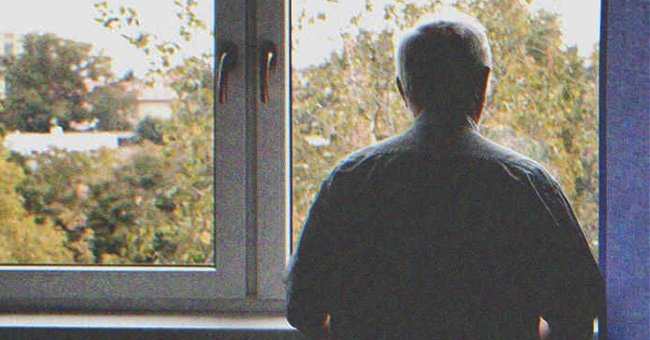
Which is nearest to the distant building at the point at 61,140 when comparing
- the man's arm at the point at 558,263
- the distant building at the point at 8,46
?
the distant building at the point at 8,46

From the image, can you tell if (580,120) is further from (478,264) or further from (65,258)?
(65,258)

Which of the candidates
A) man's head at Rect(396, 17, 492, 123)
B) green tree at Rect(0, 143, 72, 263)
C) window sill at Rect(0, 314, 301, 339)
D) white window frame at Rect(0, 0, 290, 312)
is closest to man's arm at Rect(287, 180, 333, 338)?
man's head at Rect(396, 17, 492, 123)

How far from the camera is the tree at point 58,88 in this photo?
1782 millimetres

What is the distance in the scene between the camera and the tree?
5.85ft

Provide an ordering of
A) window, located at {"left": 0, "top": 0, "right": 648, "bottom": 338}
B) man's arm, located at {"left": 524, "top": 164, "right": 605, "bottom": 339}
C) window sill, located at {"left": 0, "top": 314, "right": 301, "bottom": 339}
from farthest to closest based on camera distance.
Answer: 1. window, located at {"left": 0, "top": 0, "right": 648, "bottom": 338}
2. window sill, located at {"left": 0, "top": 314, "right": 301, "bottom": 339}
3. man's arm, located at {"left": 524, "top": 164, "right": 605, "bottom": 339}

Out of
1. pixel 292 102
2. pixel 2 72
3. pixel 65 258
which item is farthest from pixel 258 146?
pixel 2 72

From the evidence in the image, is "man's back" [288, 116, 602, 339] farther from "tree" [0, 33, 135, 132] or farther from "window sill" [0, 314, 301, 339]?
"tree" [0, 33, 135, 132]

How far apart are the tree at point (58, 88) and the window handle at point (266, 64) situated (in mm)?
315

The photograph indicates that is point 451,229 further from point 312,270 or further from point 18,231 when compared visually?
point 18,231

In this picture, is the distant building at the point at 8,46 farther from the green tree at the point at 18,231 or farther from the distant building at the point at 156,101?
the distant building at the point at 156,101

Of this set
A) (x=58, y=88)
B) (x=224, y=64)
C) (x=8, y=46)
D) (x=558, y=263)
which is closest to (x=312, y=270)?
(x=558, y=263)

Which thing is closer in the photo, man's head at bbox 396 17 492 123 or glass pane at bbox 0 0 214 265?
man's head at bbox 396 17 492 123

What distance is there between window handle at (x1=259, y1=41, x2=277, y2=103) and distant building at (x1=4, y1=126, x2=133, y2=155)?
0.33 m

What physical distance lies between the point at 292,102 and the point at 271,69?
0.29ft
